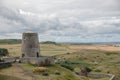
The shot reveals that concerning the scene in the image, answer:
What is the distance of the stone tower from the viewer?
49.6 meters

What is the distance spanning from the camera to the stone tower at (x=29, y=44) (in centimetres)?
4959

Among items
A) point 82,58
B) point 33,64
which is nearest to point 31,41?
point 33,64

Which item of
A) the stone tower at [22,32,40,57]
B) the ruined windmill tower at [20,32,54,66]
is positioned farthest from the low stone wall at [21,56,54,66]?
the stone tower at [22,32,40,57]

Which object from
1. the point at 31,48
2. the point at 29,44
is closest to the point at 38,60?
the point at 31,48

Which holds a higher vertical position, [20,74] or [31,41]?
[31,41]

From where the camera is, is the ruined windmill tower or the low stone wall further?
the ruined windmill tower

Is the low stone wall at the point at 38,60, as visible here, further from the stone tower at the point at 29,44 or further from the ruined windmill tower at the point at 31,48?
the stone tower at the point at 29,44

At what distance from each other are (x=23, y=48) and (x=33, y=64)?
448 cm

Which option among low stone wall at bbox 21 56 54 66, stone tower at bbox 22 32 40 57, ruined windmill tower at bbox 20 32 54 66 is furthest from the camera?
stone tower at bbox 22 32 40 57

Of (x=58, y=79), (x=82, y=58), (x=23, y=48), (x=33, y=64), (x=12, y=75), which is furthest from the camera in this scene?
(x=82, y=58)

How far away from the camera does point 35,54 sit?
50.6m

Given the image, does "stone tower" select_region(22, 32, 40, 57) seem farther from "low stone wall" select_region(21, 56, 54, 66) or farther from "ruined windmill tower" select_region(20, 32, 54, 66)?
"low stone wall" select_region(21, 56, 54, 66)

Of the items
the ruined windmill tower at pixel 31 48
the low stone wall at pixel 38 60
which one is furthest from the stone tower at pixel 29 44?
the low stone wall at pixel 38 60

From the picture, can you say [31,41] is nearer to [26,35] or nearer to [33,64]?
[26,35]
